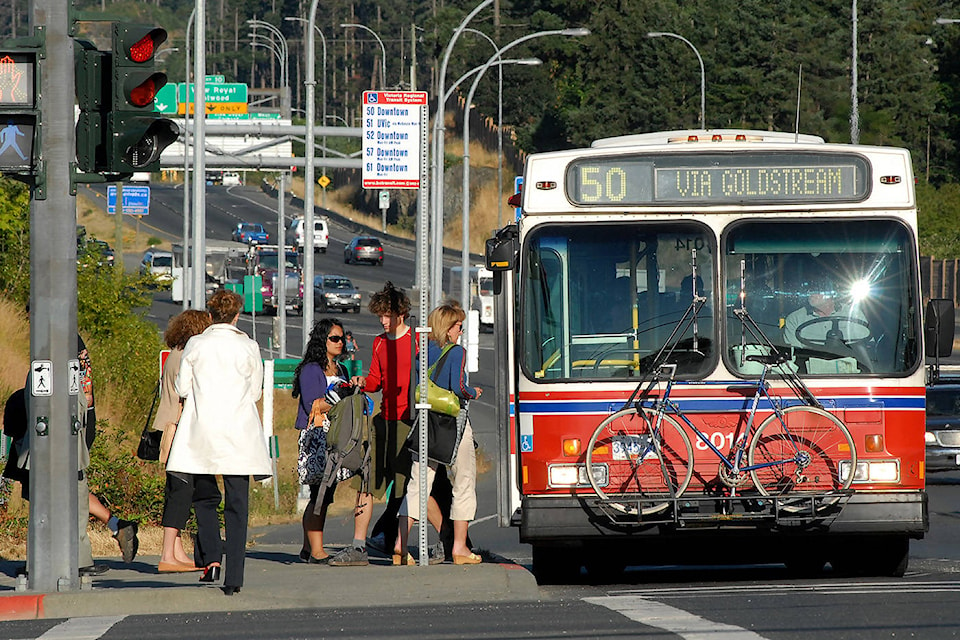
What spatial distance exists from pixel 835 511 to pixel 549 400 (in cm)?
196

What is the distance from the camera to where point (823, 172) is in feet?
35.1

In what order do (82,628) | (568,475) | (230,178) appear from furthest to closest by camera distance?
1. (230,178)
2. (568,475)
3. (82,628)

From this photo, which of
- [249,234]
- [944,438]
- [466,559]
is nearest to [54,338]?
[466,559]

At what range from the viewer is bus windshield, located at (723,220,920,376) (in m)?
10.4

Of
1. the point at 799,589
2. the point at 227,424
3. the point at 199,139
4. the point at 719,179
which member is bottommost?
the point at 799,589

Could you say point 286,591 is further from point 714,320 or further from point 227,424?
point 714,320

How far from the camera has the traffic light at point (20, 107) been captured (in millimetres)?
9523

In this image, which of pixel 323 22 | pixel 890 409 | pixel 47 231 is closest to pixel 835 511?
pixel 890 409

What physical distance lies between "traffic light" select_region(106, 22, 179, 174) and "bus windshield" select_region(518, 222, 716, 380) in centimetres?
264

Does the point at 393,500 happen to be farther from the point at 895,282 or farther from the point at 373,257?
the point at 373,257

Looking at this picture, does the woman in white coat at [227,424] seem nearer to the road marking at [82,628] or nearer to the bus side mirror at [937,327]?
the road marking at [82,628]

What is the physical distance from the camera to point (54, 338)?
965 cm

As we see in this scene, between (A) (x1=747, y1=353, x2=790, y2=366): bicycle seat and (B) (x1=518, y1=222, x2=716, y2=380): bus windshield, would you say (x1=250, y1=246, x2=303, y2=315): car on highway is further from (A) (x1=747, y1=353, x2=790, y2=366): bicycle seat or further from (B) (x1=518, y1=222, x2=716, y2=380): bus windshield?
(A) (x1=747, y1=353, x2=790, y2=366): bicycle seat

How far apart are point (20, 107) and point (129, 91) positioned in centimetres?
66
